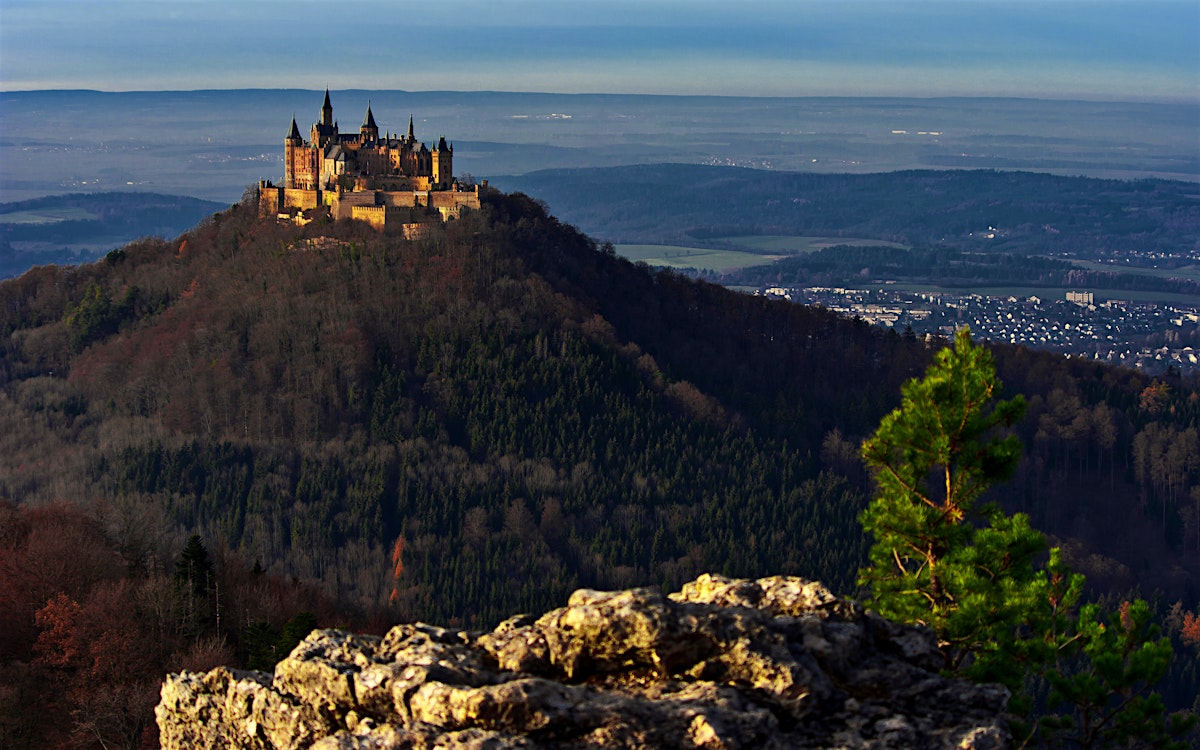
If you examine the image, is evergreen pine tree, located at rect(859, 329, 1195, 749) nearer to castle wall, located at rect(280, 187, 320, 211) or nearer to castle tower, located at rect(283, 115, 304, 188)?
castle wall, located at rect(280, 187, 320, 211)

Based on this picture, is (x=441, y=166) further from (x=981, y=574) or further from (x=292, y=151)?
(x=981, y=574)

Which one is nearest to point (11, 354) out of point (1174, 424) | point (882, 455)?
point (1174, 424)

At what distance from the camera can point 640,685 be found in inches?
858

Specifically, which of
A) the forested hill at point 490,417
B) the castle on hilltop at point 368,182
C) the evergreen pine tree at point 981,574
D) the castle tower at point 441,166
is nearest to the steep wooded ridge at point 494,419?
the forested hill at point 490,417

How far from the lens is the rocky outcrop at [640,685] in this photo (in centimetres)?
2089

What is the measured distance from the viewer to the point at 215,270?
127m

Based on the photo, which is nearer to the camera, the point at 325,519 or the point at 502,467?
the point at 325,519

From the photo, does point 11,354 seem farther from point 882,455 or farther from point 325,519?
point 882,455

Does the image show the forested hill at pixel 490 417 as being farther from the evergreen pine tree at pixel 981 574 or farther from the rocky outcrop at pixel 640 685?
the rocky outcrop at pixel 640 685

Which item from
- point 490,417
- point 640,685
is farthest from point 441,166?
point 640,685

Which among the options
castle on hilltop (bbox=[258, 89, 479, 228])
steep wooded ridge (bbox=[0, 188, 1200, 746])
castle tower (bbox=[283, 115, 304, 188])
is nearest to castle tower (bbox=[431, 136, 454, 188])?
castle on hilltop (bbox=[258, 89, 479, 228])

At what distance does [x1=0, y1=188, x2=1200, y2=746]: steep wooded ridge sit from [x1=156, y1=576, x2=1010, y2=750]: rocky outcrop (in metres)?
60.1

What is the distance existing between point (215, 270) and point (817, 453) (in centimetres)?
4430

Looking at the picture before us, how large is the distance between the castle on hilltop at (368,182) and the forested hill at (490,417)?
1.74 m
